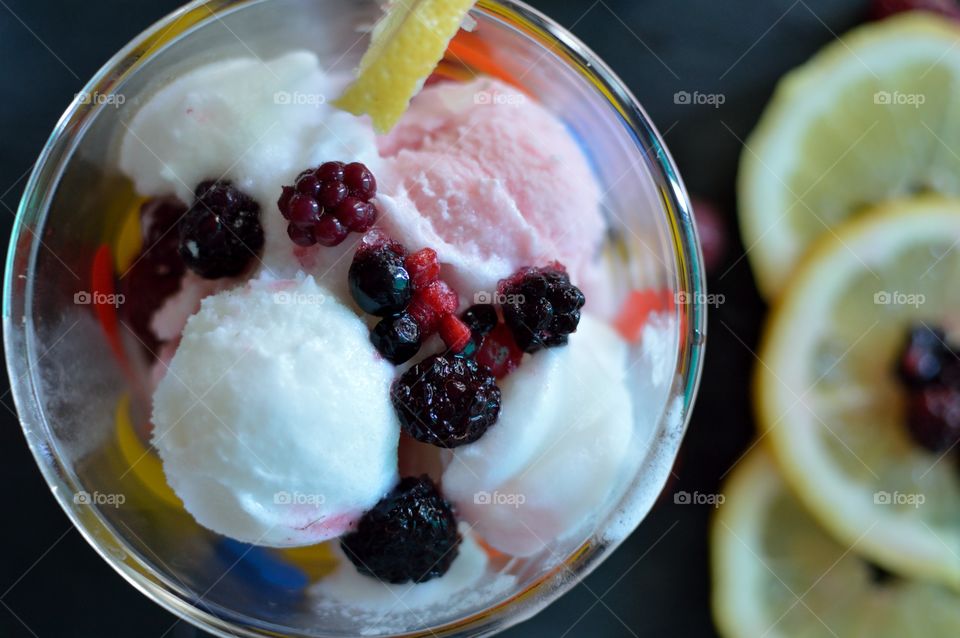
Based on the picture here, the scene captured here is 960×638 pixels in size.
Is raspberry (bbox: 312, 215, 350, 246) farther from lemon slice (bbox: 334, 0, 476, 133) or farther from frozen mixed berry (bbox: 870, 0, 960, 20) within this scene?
frozen mixed berry (bbox: 870, 0, 960, 20)

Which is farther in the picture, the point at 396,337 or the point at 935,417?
the point at 935,417

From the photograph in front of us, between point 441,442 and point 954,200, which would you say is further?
point 954,200

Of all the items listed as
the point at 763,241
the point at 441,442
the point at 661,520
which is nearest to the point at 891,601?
the point at 661,520

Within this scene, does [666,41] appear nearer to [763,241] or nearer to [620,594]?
[763,241]

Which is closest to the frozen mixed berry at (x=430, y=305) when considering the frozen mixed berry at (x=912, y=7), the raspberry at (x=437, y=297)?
the raspberry at (x=437, y=297)

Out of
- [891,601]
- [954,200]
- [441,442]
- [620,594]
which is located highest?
[954,200]

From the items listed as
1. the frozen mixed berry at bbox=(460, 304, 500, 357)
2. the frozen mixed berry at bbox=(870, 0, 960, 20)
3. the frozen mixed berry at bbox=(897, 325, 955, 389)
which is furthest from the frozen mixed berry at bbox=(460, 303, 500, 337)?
the frozen mixed berry at bbox=(870, 0, 960, 20)

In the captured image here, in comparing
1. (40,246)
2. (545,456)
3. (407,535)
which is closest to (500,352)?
(545,456)

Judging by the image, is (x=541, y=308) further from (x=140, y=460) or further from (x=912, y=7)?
(x=912, y=7)
